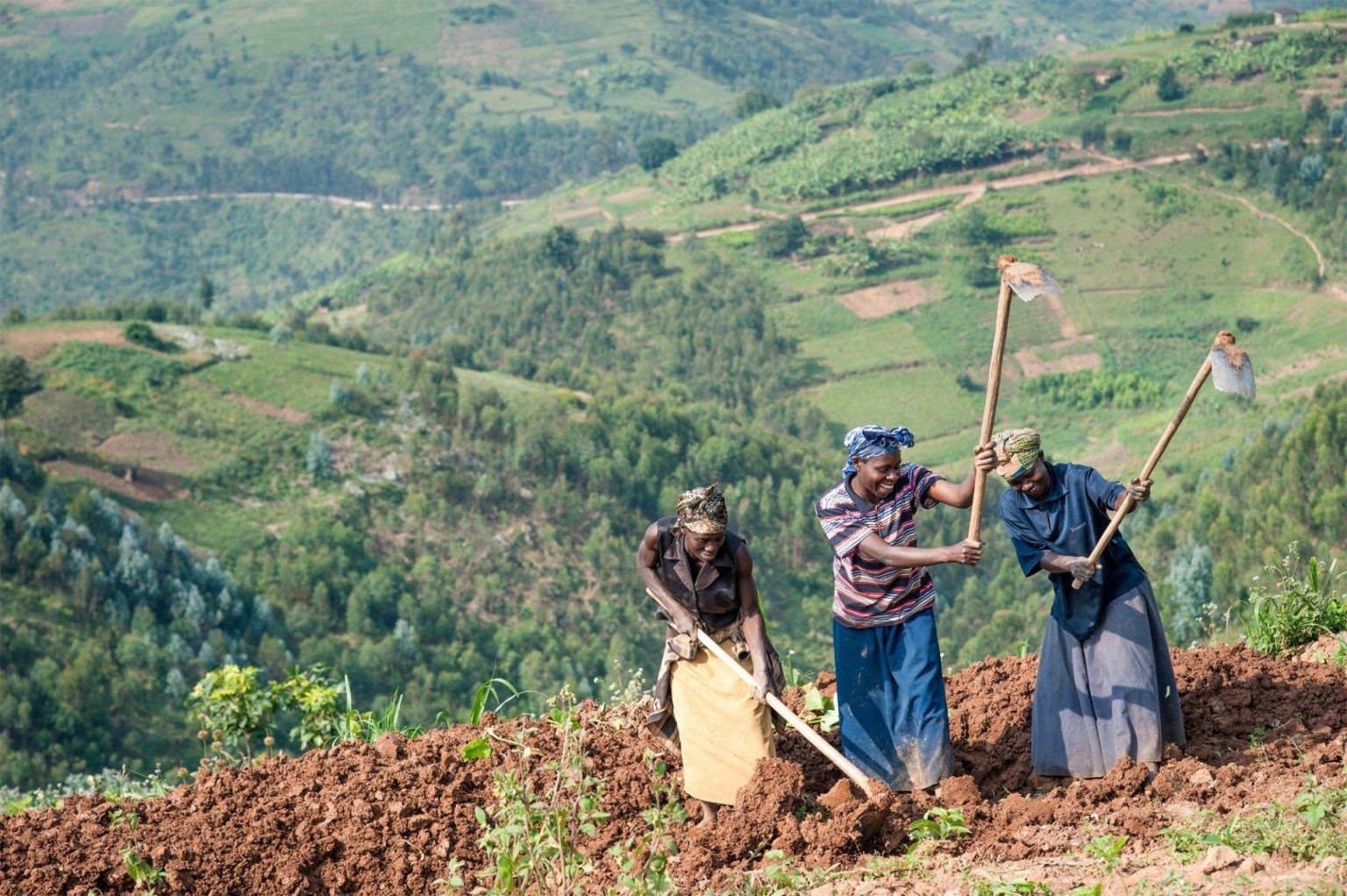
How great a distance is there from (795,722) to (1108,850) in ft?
3.41

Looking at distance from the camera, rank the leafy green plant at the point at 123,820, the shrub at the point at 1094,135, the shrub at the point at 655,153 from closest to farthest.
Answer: the leafy green plant at the point at 123,820 → the shrub at the point at 1094,135 → the shrub at the point at 655,153

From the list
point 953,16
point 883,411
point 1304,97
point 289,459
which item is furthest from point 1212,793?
point 953,16

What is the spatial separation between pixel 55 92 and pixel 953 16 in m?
74.0

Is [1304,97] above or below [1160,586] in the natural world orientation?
above

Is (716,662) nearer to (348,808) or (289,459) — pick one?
(348,808)

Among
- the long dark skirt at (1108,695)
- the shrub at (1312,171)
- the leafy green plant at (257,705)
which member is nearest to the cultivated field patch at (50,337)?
the leafy green plant at (257,705)

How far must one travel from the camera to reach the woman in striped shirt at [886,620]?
5196 mm

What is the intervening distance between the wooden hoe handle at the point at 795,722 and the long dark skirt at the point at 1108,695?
0.69 m

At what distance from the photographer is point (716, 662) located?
5258 millimetres

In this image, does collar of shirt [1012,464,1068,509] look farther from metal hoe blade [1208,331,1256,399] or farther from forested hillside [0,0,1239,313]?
forested hillside [0,0,1239,313]

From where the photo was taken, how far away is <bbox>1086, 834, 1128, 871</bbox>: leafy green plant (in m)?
4.48

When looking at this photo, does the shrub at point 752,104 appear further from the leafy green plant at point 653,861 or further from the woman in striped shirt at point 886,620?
the leafy green plant at point 653,861

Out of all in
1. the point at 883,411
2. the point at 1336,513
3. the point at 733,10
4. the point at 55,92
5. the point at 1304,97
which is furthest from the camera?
the point at 733,10

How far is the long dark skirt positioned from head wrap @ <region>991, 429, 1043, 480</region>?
0.58 meters
